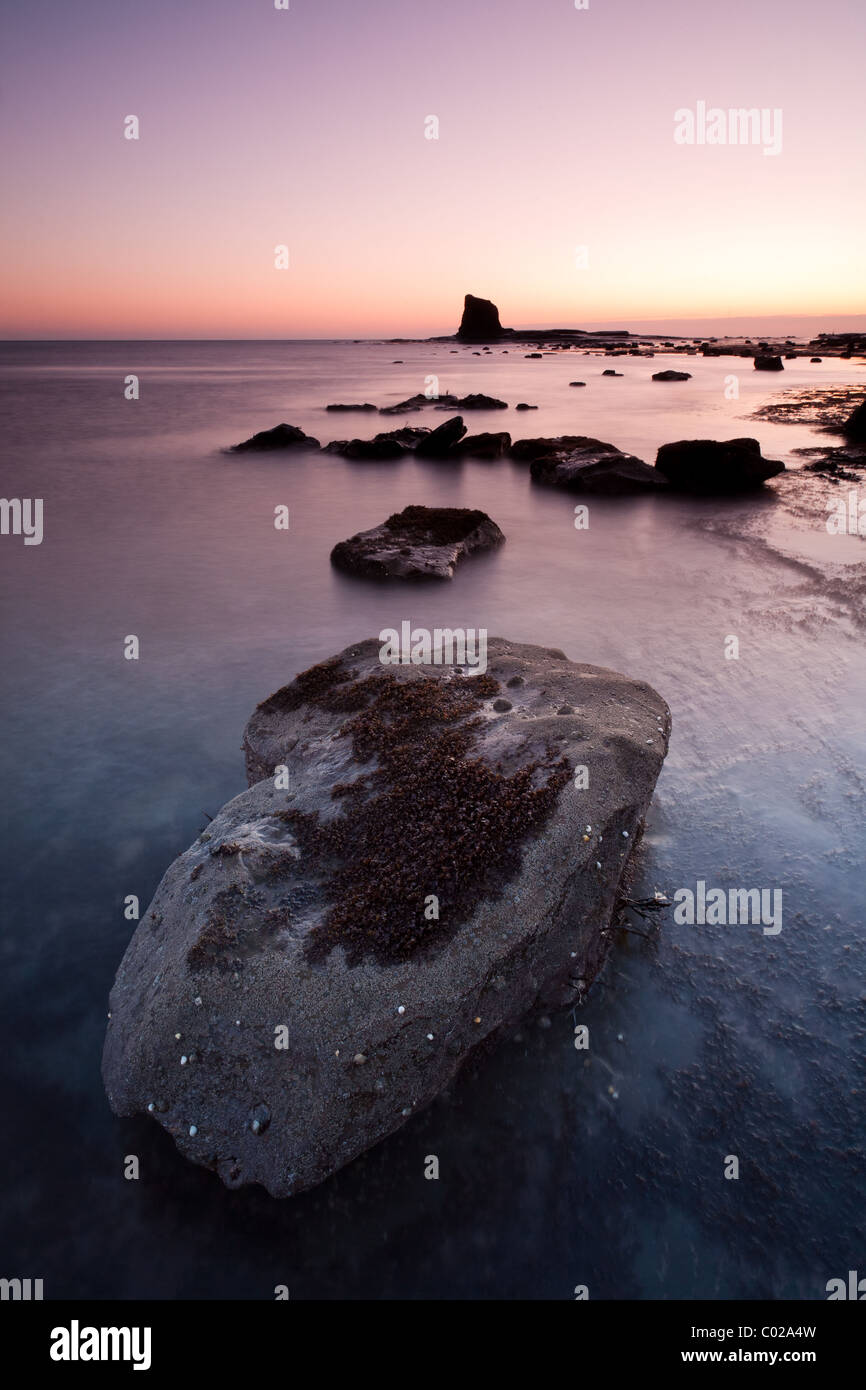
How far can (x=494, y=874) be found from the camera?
185 inches

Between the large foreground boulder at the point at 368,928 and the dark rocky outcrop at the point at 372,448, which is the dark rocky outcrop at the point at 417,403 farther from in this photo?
the large foreground boulder at the point at 368,928

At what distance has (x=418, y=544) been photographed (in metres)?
14.6

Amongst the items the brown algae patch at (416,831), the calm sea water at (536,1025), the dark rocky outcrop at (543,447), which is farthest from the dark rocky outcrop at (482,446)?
the brown algae patch at (416,831)

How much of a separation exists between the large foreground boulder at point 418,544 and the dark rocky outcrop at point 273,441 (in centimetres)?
1429

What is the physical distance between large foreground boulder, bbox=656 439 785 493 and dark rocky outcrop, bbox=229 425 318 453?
48.5ft

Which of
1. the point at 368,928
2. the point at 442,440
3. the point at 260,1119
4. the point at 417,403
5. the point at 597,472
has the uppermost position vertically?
the point at 417,403

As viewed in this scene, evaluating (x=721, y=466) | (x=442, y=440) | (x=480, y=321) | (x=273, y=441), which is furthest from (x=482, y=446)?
(x=480, y=321)

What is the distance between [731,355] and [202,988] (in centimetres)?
9991

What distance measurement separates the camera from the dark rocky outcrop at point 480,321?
524 ft

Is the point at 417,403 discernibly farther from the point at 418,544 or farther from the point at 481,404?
the point at 418,544

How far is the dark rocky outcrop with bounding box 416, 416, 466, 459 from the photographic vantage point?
87.5 ft

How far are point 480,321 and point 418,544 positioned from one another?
167243 millimetres
